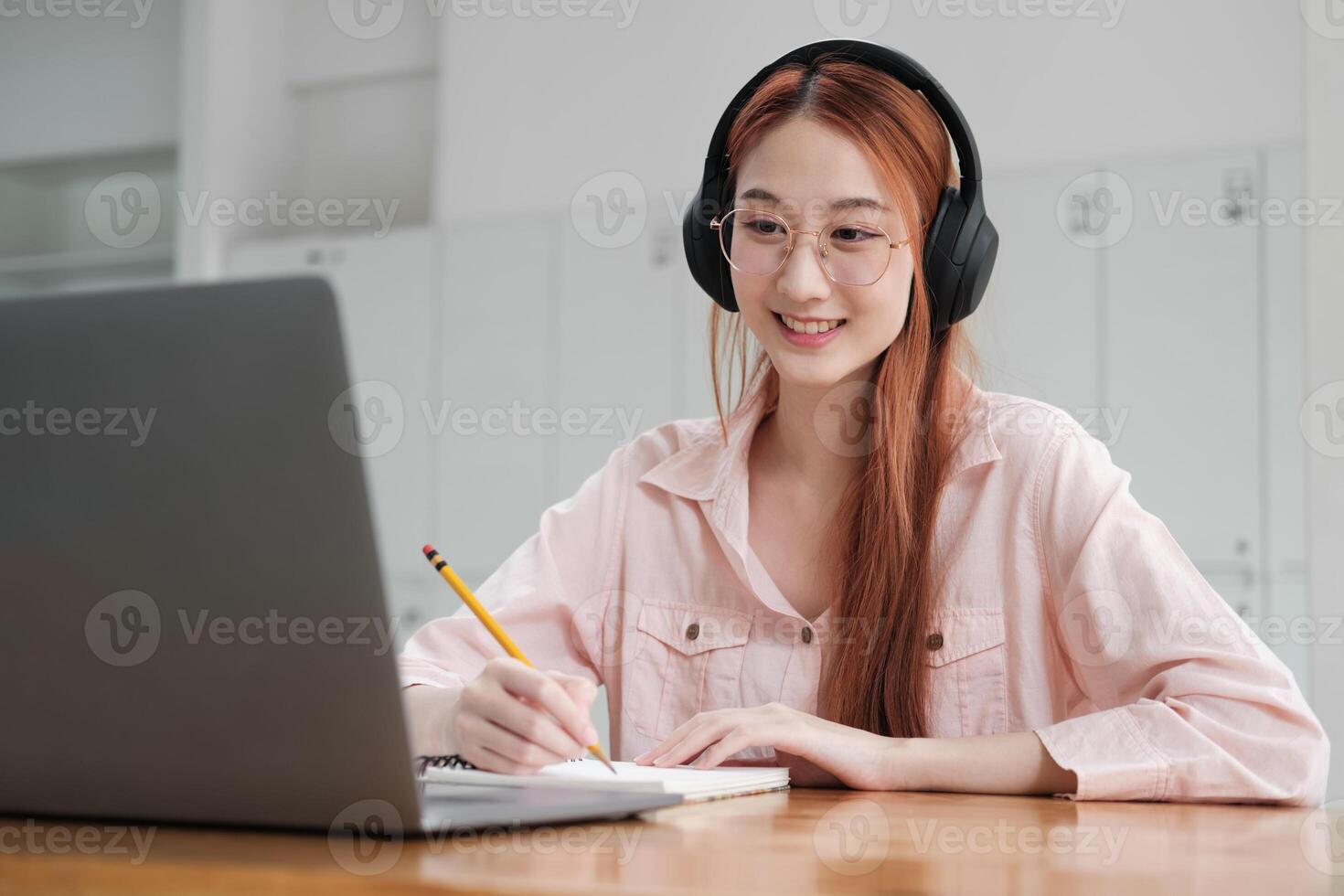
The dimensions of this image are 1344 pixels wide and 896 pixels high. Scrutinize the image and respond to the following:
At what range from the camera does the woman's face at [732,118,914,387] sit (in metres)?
1.38

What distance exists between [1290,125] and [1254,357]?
1.93 ft

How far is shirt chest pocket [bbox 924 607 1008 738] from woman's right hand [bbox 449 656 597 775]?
52 cm

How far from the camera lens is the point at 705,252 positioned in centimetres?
147

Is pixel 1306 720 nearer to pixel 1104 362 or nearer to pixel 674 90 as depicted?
pixel 1104 362

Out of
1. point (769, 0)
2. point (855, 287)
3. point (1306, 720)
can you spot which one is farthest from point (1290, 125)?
point (1306, 720)

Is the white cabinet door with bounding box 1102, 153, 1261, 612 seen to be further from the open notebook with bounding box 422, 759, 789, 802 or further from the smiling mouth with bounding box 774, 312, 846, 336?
the open notebook with bounding box 422, 759, 789, 802

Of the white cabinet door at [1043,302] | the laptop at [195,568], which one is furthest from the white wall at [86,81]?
the laptop at [195,568]

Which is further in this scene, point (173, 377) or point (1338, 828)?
point (1338, 828)

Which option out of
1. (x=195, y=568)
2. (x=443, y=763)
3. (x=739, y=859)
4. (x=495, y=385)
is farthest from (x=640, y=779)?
(x=495, y=385)

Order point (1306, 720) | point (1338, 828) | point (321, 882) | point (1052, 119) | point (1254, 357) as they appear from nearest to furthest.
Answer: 1. point (321, 882)
2. point (1338, 828)
3. point (1306, 720)
4. point (1254, 357)
5. point (1052, 119)

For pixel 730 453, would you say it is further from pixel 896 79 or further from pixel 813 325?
pixel 896 79

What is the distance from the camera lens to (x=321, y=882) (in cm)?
51

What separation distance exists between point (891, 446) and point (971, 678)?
0.25m

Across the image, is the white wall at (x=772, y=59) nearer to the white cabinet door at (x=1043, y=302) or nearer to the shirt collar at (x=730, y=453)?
the white cabinet door at (x=1043, y=302)
